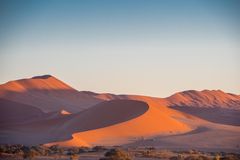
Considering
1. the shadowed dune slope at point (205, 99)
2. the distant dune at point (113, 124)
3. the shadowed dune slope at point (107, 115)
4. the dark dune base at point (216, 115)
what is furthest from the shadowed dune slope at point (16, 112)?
the shadowed dune slope at point (205, 99)

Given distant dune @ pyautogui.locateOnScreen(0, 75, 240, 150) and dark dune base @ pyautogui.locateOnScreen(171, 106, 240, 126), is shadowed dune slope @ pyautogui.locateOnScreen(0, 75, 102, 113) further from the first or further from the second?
dark dune base @ pyautogui.locateOnScreen(171, 106, 240, 126)

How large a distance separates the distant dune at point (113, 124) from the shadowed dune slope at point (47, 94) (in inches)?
10.2

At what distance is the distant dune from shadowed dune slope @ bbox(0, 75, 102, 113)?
0.26 metres

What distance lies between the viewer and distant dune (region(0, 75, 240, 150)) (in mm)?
55969

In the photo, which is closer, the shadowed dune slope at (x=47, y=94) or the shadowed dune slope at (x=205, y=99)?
the shadowed dune slope at (x=47, y=94)

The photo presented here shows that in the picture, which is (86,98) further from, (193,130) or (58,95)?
(193,130)

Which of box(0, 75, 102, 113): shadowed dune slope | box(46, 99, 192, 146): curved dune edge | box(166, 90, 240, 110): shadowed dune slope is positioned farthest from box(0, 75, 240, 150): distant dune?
box(166, 90, 240, 110): shadowed dune slope

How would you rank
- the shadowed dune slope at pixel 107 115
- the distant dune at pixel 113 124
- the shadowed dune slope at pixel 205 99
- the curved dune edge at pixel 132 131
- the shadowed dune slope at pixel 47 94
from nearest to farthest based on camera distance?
the distant dune at pixel 113 124 < the curved dune edge at pixel 132 131 < the shadowed dune slope at pixel 107 115 < the shadowed dune slope at pixel 47 94 < the shadowed dune slope at pixel 205 99

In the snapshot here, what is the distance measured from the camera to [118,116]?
69.1 meters

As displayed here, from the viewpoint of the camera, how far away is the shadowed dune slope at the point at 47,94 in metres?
109

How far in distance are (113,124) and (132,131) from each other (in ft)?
11.2

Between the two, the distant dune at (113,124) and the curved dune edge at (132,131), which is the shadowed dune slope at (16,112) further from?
the curved dune edge at (132,131)

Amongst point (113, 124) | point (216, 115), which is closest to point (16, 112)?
point (216, 115)

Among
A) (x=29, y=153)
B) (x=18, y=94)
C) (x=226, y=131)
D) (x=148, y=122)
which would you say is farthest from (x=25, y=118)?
(x=29, y=153)
